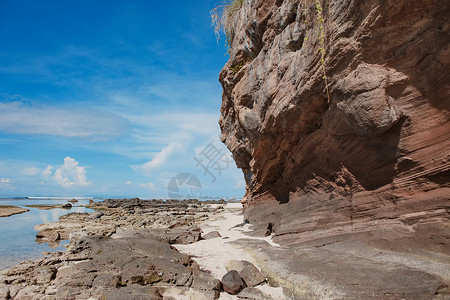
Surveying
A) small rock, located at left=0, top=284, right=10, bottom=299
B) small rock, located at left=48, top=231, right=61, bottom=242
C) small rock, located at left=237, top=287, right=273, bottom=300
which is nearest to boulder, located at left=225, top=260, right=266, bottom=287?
small rock, located at left=237, top=287, right=273, bottom=300

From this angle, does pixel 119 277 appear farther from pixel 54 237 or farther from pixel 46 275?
pixel 54 237

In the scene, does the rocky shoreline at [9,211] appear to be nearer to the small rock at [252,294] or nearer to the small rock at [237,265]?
the small rock at [237,265]

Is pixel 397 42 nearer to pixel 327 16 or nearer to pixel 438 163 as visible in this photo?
pixel 327 16

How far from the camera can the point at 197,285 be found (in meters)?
6.11

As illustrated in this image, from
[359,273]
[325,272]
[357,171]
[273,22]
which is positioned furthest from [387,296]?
[273,22]

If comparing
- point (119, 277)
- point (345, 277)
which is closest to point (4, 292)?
point (119, 277)

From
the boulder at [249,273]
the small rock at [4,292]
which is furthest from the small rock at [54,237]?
the boulder at [249,273]

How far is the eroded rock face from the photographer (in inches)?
216

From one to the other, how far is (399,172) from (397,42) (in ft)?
9.61

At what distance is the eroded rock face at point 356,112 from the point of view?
18.0ft

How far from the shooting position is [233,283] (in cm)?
595

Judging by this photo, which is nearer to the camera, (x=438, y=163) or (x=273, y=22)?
(x=438, y=163)

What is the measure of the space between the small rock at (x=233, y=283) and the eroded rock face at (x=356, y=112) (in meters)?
3.23

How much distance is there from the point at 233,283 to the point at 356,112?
194 inches
